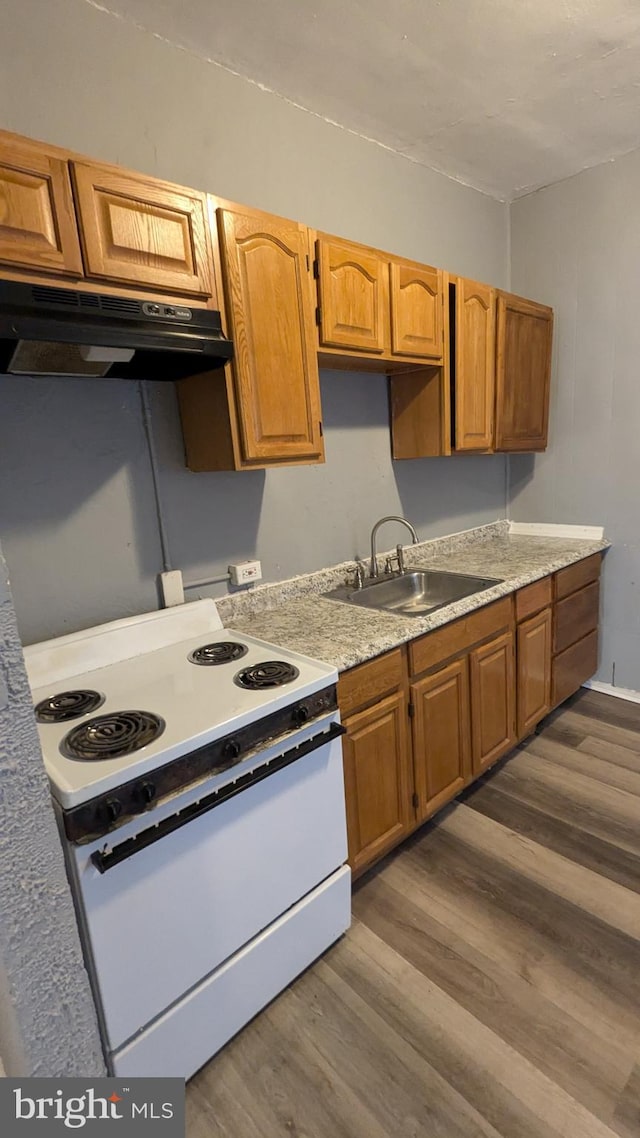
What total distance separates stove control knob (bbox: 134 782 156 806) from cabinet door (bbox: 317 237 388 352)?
4.77ft

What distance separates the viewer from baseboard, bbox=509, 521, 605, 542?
2.96 m

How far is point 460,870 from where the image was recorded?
187 centimetres

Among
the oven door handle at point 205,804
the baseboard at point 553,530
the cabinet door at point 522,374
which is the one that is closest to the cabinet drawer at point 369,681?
the oven door handle at point 205,804

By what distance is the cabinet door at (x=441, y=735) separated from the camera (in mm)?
1870

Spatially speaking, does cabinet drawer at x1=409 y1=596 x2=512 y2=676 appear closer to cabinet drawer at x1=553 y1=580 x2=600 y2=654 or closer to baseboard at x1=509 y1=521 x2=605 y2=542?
cabinet drawer at x1=553 y1=580 x2=600 y2=654

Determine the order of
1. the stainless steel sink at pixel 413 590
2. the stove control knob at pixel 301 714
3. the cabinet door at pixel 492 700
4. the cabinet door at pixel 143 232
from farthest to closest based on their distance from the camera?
1. the stainless steel sink at pixel 413 590
2. the cabinet door at pixel 492 700
3. the stove control knob at pixel 301 714
4. the cabinet door at pixel 143 232

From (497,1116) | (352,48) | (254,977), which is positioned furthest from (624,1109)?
(352,48)

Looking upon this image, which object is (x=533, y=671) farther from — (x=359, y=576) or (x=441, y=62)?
(x=441, y=62)

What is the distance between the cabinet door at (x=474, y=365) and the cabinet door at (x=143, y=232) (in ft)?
4.16

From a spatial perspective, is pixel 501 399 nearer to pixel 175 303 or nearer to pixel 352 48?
pixel 352 48

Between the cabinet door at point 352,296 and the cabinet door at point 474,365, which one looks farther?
the cabinet door at point 474,365

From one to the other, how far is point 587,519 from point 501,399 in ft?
3.06

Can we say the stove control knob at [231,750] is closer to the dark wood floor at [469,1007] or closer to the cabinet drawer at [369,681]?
the cabinet drawer at [369,681]

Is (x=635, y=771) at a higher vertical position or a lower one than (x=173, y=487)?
lower
